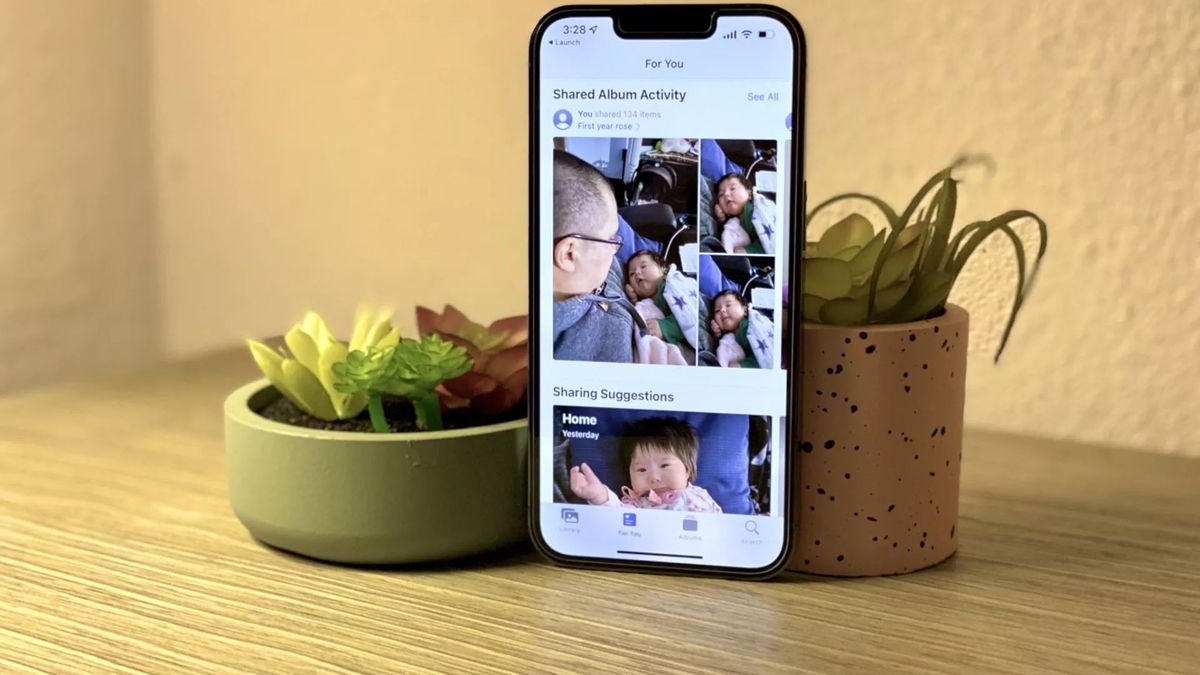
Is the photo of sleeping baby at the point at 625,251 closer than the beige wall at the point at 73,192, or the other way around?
the photo of sleeping baby at the point at 625,251

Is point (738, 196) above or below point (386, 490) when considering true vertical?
above

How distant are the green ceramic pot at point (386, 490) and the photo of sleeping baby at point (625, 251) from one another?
5 centimetres

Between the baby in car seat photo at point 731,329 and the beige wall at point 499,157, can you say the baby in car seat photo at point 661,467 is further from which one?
the beige wall at point 499,157

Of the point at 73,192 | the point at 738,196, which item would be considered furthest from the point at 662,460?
the point at 73,192

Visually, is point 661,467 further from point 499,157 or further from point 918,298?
point 499,157

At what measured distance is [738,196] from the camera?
19.0 inches

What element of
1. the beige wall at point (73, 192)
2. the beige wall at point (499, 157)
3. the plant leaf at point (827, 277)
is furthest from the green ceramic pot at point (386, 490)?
the beige wall at point (73, 192)

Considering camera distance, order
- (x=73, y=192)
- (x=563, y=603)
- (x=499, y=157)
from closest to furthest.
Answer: (x=563, y=603)
(x=499, y=157)
(x=73, y=192)

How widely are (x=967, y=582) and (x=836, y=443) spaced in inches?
3.0

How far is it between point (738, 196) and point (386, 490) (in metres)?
0.17

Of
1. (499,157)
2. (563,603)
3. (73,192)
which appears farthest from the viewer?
(73,192)

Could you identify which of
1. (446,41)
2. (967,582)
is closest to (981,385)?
(967,582)

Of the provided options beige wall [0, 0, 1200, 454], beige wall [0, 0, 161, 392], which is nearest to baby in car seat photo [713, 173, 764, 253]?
beige wall [0, 0, 1200, 454]

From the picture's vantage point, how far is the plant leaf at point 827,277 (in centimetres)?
50
